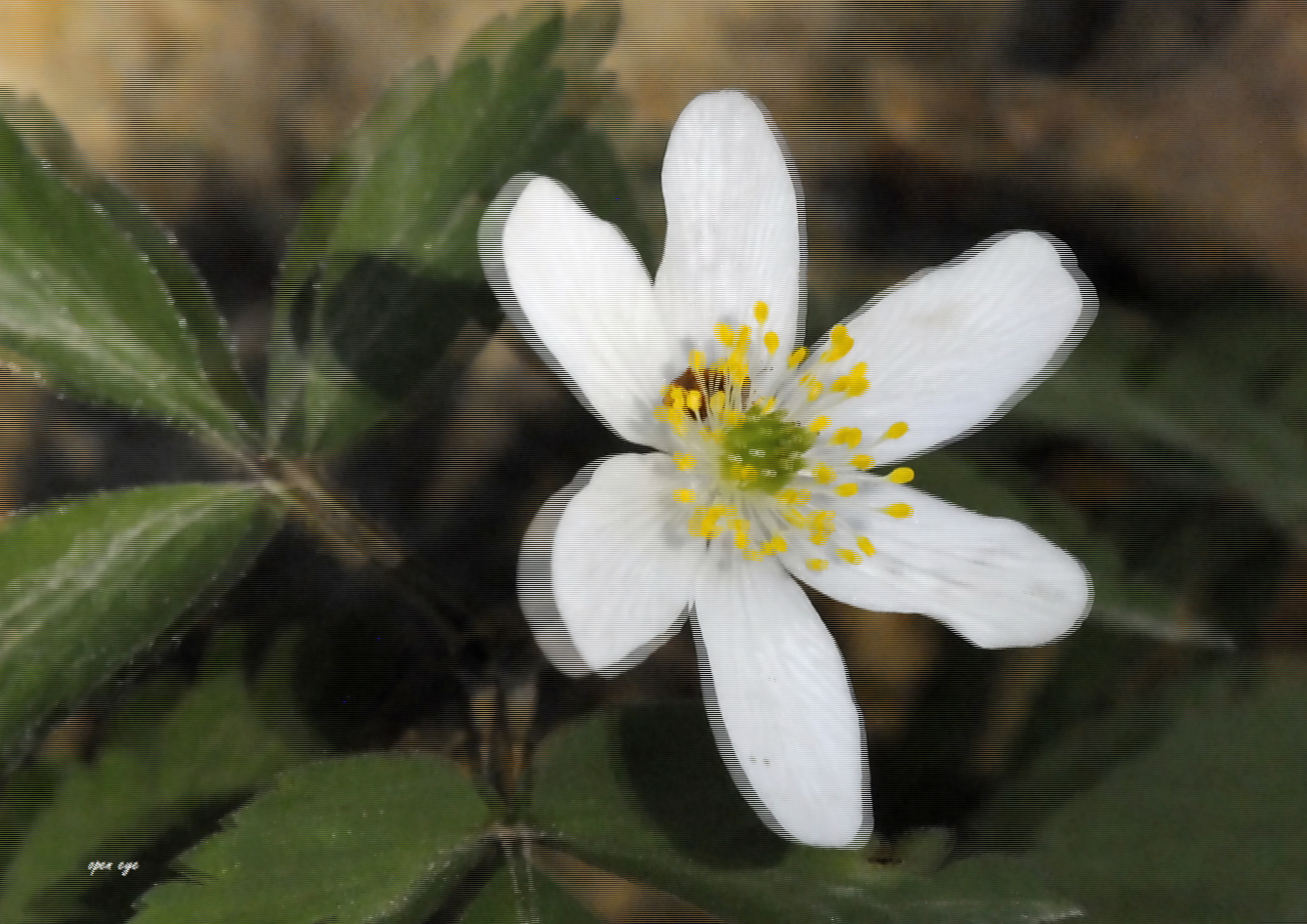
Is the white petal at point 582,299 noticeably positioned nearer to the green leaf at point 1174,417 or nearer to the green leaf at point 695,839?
the green leaf at point 695,839

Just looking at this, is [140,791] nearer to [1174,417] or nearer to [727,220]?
[727,220]

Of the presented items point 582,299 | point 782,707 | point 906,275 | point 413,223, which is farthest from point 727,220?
point 906,275

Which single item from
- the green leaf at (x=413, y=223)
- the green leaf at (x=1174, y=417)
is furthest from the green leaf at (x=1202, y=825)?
the green leaf at (x=413, y=223)

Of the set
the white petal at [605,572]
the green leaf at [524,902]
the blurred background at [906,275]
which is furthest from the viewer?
the blurred background at [906,275]

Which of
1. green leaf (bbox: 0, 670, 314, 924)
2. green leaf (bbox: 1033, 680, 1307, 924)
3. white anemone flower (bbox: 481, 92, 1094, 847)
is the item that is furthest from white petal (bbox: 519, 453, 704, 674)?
green leaf (bbox: 1033, 680, 1307, 924)

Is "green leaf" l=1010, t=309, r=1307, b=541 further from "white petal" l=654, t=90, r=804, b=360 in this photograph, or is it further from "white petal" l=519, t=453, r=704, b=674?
"white petal" l=519, t=453, r=704, b=674

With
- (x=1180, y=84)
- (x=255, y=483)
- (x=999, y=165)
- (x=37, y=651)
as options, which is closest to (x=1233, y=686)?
(x=999, y=165)
